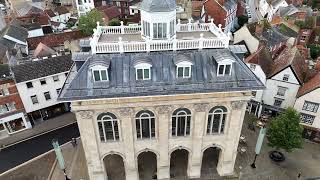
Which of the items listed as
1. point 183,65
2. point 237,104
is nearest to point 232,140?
point 237,104

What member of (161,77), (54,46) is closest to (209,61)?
(161,77)

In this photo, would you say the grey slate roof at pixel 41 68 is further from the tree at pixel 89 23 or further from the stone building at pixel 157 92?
the tree at pixel 89 23

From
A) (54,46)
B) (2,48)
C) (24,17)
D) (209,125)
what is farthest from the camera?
Result: (24,17)

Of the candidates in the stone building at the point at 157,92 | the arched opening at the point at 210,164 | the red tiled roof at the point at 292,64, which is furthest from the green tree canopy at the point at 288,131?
the arched opening at the point at 210,164

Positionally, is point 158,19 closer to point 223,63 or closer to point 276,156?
point 223,63

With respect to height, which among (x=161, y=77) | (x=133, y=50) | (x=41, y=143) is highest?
(x=133, y=50)

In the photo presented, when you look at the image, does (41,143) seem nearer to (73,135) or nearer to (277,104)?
(73,135)

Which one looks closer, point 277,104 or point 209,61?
point 209,61
